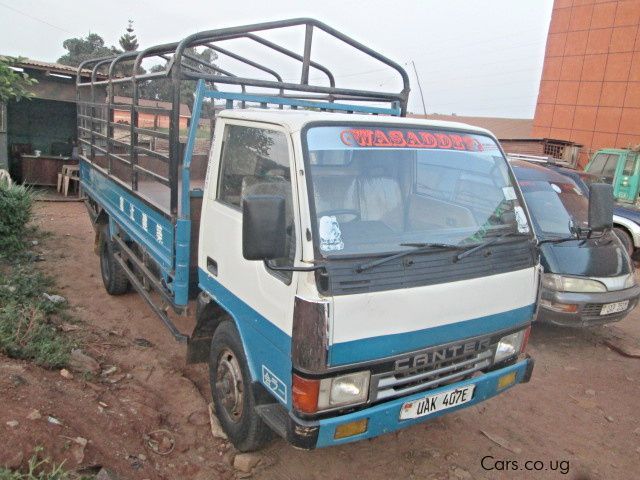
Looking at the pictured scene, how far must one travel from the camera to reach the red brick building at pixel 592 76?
48.8 feet

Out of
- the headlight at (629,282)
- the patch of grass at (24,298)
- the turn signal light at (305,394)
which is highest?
the turn signal light at (305,394)

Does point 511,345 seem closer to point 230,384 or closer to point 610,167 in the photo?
point 230,384

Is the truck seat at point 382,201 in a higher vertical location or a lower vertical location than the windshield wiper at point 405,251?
higher

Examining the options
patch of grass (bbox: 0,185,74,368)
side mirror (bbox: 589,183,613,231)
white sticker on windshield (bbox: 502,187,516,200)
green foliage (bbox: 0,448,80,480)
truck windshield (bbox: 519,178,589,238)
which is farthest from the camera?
truck windshield (bbox: 519,178,589,238)

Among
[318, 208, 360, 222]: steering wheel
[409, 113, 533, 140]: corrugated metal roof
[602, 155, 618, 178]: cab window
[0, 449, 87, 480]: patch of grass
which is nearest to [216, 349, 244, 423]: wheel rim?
[0, 449, 87, 480]: patch of grass

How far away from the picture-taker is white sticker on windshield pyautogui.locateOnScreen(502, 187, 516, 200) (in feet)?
9.74

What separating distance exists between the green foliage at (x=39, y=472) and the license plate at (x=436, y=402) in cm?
165

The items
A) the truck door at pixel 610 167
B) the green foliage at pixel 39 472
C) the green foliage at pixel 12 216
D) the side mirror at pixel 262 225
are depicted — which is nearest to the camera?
the side mirror at pixel 262 225

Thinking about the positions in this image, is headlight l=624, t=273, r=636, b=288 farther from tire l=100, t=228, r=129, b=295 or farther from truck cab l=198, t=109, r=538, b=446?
tire l=100, t=228, r=129, b=295

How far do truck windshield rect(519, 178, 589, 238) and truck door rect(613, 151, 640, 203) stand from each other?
4.53m

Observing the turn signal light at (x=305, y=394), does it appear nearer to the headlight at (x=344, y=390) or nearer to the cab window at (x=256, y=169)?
the headlight at (x=344, y=390)

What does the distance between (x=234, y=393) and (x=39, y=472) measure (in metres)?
1.02

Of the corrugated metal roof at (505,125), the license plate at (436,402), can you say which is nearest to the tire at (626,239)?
the license plate at (436,402)

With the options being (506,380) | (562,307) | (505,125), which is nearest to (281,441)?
(506,380)
